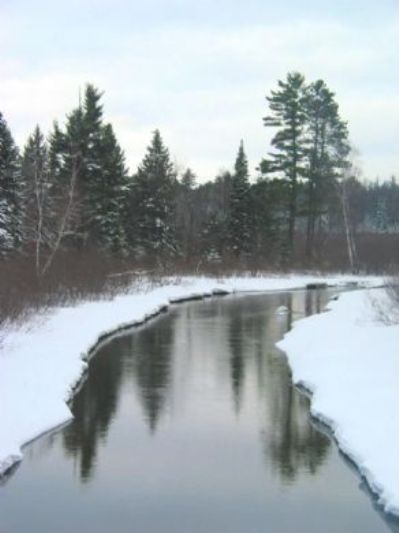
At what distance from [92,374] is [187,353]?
3948 mm

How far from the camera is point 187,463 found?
1141 centimetres

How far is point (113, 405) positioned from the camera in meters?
15.1

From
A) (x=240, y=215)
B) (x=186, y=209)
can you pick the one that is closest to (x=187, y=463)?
(x=240, y=215)

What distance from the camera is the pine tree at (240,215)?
56406 mm

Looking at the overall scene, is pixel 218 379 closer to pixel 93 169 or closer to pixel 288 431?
pixel 288 431

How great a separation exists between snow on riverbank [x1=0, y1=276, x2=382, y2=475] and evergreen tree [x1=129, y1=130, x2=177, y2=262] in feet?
52.0

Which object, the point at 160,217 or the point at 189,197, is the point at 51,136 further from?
the point at 189,197

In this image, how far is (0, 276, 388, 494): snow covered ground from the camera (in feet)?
38.1

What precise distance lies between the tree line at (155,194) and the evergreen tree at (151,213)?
0.06m

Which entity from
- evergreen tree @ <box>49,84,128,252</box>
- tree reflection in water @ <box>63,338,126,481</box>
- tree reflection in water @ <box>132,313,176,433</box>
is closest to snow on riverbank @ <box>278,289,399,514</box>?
tree reflection in water @ <box>132,313,176,433</box>

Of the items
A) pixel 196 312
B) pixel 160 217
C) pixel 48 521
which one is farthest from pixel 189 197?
pixel 48 521

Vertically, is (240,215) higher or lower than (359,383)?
higher

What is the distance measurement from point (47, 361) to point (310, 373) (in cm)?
558

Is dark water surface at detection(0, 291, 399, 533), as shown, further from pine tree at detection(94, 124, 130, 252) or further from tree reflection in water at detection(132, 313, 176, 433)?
pine tree at detection(94, 124, 130, 252)
